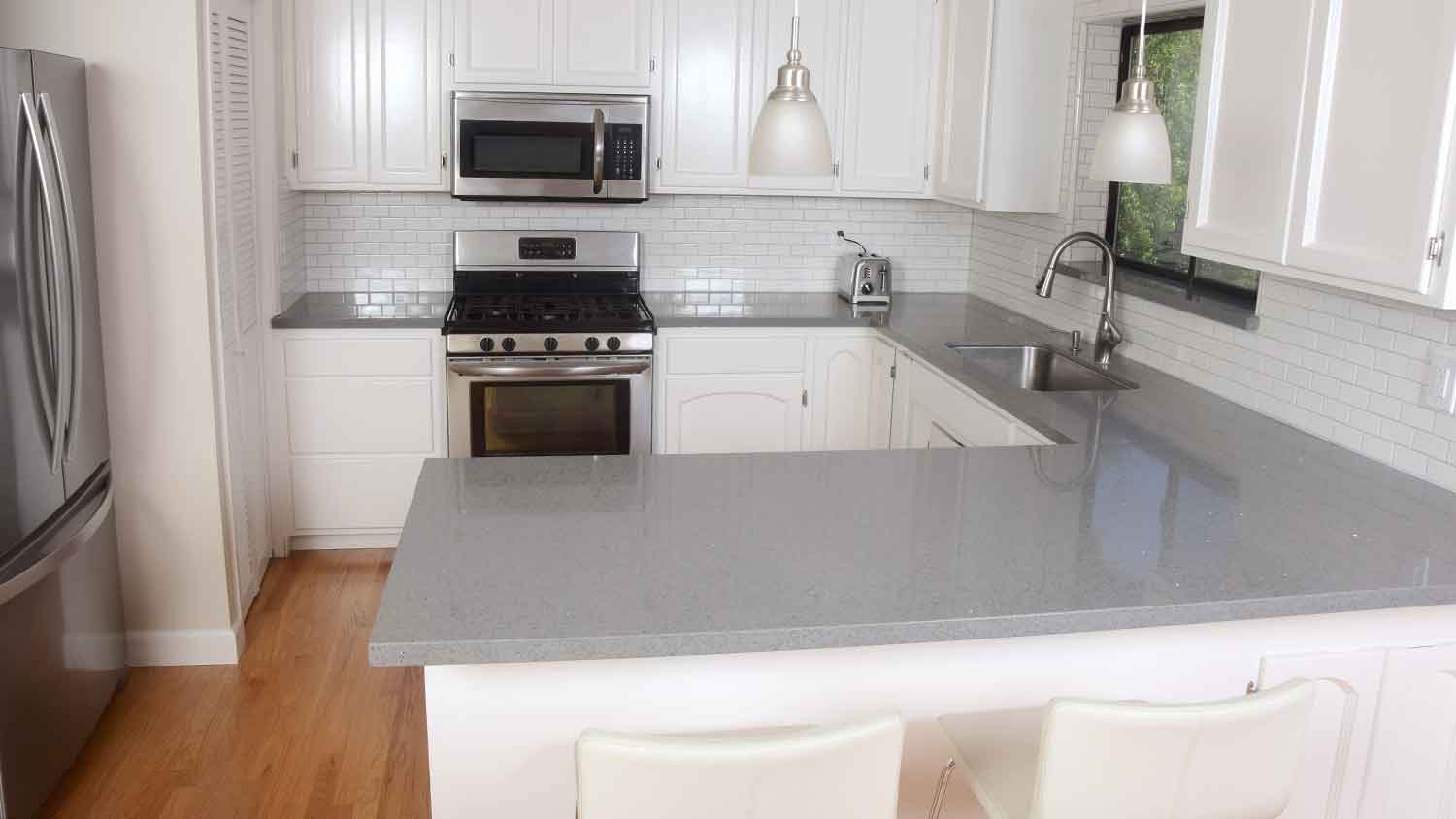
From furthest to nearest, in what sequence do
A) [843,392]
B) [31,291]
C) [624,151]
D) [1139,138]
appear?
[843,392], [624,151], [31,291], [1139,138]

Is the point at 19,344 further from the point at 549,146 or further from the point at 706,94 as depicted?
the point at 706,94

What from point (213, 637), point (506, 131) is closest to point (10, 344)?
point (213, 637)

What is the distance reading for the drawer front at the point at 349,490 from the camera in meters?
4.40

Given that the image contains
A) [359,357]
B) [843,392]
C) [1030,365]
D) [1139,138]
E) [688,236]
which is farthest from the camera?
[688,236]

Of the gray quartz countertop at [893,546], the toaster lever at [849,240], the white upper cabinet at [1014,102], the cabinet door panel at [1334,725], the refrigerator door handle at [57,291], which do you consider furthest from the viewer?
the toaster lever at [849,240]

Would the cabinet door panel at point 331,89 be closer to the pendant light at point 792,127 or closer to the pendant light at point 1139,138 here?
the pendant light at point 792,127

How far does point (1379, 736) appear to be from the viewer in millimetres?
2172

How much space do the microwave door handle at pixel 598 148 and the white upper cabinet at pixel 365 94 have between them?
21.5 inches

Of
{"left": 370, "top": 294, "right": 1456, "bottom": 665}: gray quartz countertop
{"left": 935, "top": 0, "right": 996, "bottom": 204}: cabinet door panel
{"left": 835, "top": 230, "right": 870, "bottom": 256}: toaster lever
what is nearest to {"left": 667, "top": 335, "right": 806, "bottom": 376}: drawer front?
{"left": 835, "top": 230, "right": 870, "bottom": 256}: toaster lever

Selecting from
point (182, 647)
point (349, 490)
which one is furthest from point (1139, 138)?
point (349, 490)

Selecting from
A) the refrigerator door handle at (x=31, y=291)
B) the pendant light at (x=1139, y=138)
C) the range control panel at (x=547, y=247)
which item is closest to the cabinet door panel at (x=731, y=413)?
the range control panel at (x=547, y=247)

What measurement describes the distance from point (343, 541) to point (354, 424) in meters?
0.46

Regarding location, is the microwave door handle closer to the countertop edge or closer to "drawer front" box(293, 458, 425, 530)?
"drawer front" box(293, 458, 425, 530)

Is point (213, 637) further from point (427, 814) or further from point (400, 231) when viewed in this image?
point (400, 231)
